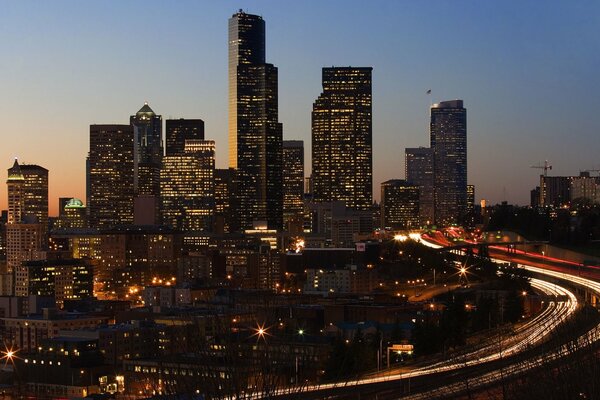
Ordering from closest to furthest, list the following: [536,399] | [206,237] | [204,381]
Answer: [204,381] < [536,399] < [206,237]

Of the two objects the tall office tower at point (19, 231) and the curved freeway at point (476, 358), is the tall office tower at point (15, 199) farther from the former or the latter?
the curved freeway at point (476, 358)

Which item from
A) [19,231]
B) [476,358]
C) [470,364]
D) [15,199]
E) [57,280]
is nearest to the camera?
[470,364]

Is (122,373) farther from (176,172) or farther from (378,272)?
(176,172)

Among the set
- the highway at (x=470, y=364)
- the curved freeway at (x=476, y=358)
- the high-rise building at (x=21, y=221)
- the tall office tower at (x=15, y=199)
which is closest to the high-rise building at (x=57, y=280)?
the high-rise building at (x=21, y=221)

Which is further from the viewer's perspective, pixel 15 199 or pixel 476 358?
pixel 15 199

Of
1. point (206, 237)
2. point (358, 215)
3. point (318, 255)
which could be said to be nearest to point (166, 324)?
point (318, 255)

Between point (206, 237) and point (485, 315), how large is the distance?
8932 centimetres

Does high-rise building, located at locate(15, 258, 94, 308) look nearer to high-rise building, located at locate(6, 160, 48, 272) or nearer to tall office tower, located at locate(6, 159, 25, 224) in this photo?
high-rise building, located at locate(6, 160, 48, 272)

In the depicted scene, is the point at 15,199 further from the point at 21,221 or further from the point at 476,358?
the point at 476,358

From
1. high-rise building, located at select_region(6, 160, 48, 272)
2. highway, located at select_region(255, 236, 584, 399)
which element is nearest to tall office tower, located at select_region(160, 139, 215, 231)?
high-rise building, located at select_region(6, 160, 48, 272)

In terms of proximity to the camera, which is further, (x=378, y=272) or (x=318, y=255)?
(x=318, y=255)

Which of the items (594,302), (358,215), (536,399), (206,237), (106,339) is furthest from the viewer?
(358,215)

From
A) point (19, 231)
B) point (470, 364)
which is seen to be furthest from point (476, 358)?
point (19, 231)

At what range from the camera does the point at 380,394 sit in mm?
24375
